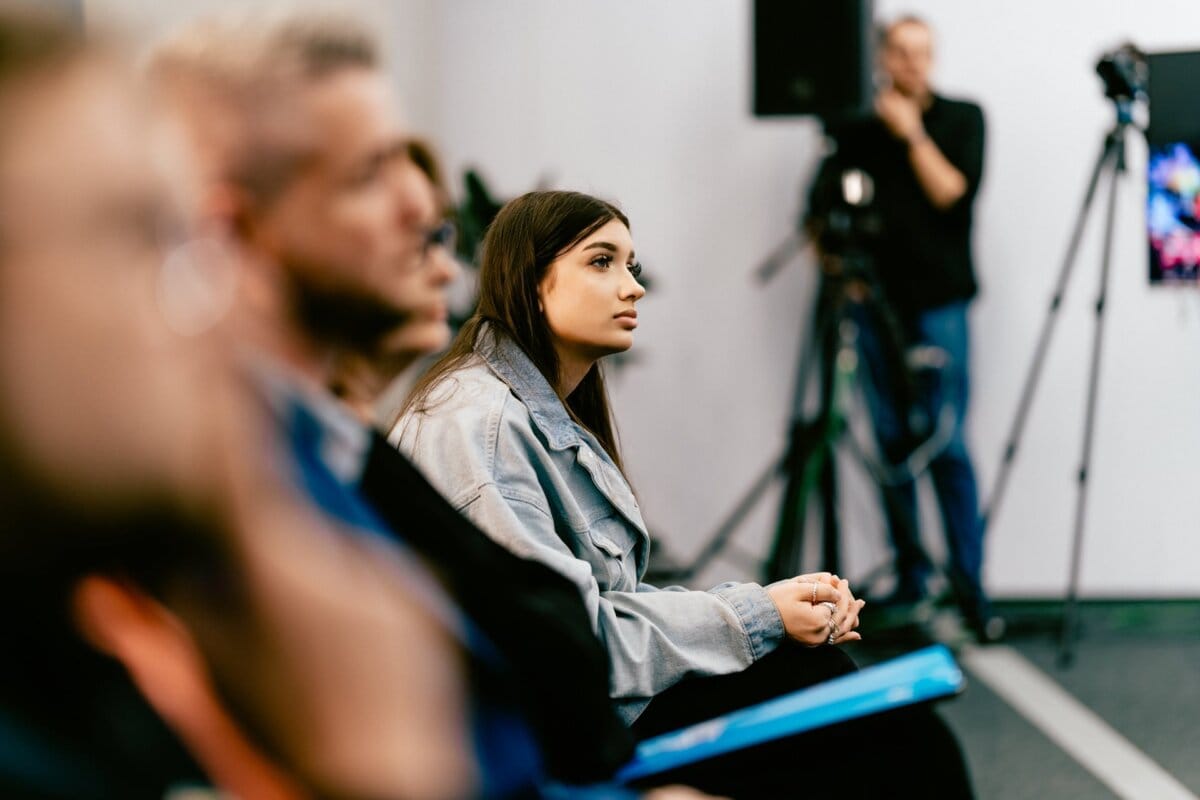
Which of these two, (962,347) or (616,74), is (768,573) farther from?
(616,74)

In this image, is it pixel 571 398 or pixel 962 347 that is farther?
pixel 962 347

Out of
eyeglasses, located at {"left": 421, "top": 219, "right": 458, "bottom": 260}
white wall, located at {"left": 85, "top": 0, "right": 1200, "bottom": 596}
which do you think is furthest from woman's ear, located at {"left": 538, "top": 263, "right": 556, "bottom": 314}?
white wall, located at {"left": 85, "top": 0, "right": 1200, "bottom": 596}

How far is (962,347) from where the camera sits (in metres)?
3.29

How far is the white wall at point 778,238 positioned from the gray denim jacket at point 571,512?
2.54m

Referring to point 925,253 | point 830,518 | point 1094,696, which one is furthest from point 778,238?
point 1094,696

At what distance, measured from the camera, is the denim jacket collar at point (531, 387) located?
122 cm

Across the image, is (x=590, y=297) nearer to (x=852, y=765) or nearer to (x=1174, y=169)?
(x=852, y=765)

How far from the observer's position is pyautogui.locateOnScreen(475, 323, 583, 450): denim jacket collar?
1.22 metres

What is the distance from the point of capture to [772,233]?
374 cm

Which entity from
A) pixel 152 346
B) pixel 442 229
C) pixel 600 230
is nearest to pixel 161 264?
pixel 152 346

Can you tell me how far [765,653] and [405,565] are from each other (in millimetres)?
694

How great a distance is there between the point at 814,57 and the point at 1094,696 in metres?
1.76

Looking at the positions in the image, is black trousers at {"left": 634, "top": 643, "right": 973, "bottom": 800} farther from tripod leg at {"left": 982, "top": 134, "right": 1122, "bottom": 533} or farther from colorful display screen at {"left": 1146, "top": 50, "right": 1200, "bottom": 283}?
tripod leg at {"left": 982, "top": 134, "right": 1122, "bottom": 533}

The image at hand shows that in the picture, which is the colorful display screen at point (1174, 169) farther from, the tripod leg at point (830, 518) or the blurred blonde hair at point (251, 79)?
the blurred blonde hair at point (251, 79)
